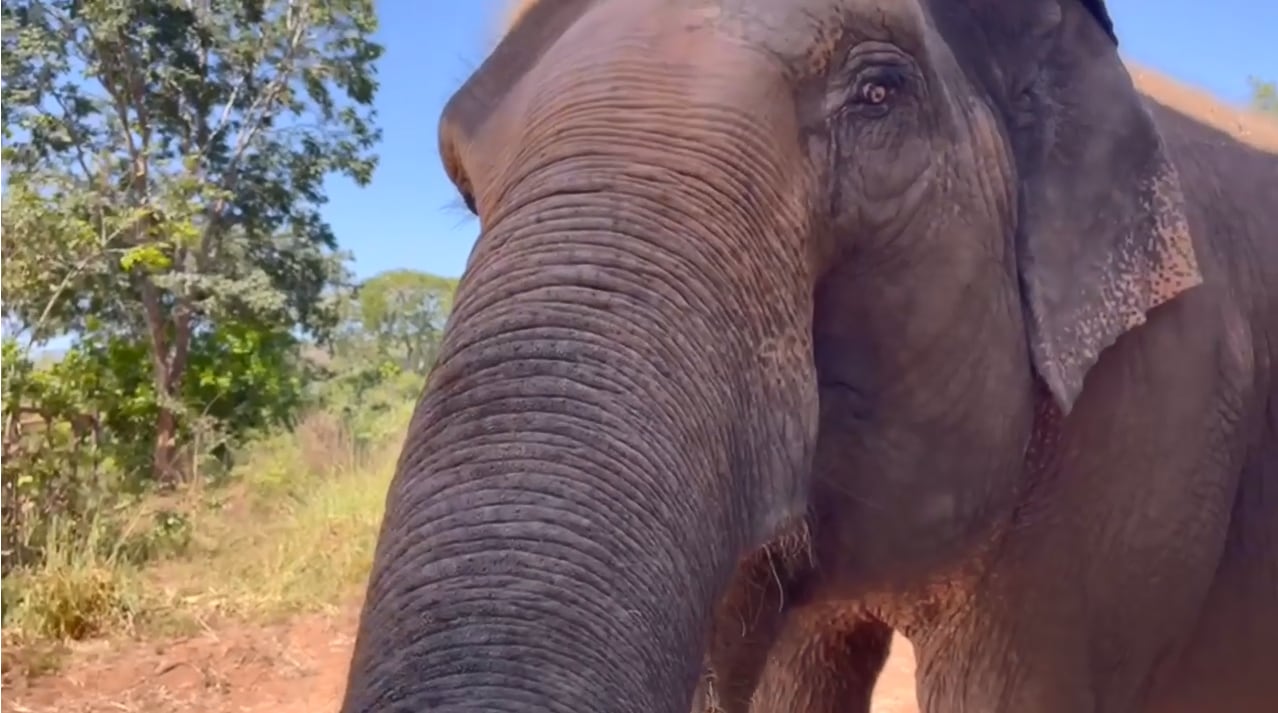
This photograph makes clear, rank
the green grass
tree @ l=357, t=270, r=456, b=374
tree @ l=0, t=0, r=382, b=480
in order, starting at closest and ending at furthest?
the green grass, tree @ l=0, t=0, r=382, b=480, tree @ l=357, t=270, r=456, b=374

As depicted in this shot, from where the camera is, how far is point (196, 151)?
15.2 m

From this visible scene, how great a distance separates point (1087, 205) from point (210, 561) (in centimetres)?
802

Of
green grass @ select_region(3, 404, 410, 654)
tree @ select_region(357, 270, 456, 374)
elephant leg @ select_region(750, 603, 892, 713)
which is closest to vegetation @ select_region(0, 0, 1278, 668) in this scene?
green grass @ select_region(3, 404, 410, 654)

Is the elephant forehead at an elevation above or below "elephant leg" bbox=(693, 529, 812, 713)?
above

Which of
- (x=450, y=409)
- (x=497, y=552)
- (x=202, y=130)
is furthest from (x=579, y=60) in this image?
(x=202, y=130)

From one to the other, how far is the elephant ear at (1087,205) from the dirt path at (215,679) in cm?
406

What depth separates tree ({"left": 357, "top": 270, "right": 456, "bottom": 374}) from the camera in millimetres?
30703

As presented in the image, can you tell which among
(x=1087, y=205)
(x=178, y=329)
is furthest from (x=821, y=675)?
(x=178, y=329)

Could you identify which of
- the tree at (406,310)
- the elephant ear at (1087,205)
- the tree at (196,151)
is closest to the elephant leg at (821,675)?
the elephant ear at (1087,205)

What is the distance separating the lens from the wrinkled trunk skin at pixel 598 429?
1.14 metres

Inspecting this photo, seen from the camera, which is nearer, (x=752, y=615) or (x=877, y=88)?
(x=877, y=88)

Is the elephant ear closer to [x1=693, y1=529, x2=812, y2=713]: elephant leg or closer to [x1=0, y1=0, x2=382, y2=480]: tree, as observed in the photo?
[x1=693, y1=529, x2=812, y2=713]: elephant leg

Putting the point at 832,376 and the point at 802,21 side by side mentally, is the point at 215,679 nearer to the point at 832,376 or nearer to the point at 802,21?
the point at 832,376

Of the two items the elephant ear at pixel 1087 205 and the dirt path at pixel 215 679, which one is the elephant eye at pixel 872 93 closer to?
the elephant ear at pixel 1087 205
